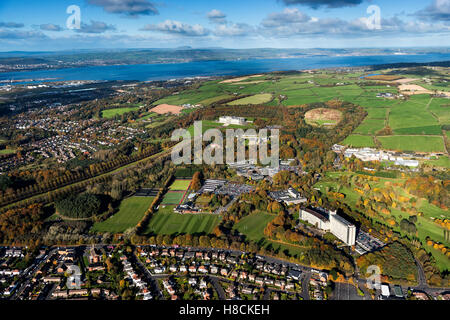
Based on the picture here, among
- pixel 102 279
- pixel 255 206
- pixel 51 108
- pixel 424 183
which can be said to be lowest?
pixel 102 279

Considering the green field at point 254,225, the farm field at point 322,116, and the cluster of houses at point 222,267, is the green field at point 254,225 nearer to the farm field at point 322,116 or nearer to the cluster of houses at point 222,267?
the cluster of houses at point 222,267

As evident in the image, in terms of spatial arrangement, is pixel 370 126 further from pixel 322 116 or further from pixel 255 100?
pixel 255 100

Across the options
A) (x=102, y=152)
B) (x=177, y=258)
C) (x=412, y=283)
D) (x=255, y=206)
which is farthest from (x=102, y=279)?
Answer: (x=102, y=152)

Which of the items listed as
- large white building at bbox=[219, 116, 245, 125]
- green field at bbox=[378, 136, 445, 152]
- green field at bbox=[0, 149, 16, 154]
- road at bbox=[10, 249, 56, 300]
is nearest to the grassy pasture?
green field at bbox=[378, 136, 445, 152]

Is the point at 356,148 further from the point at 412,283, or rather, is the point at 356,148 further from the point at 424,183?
the point at 412,283

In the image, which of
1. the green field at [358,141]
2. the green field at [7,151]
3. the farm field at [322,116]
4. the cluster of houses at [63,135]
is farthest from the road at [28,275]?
the farm field at [322,116]


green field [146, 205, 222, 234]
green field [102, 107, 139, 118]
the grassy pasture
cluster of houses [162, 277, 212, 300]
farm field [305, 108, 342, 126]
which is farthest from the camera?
green field [102, 107, 139, 118]

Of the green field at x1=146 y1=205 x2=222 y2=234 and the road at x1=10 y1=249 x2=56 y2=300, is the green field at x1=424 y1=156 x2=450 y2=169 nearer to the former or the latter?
the green field at x1=146 y1=205 x2=222 y2=234
